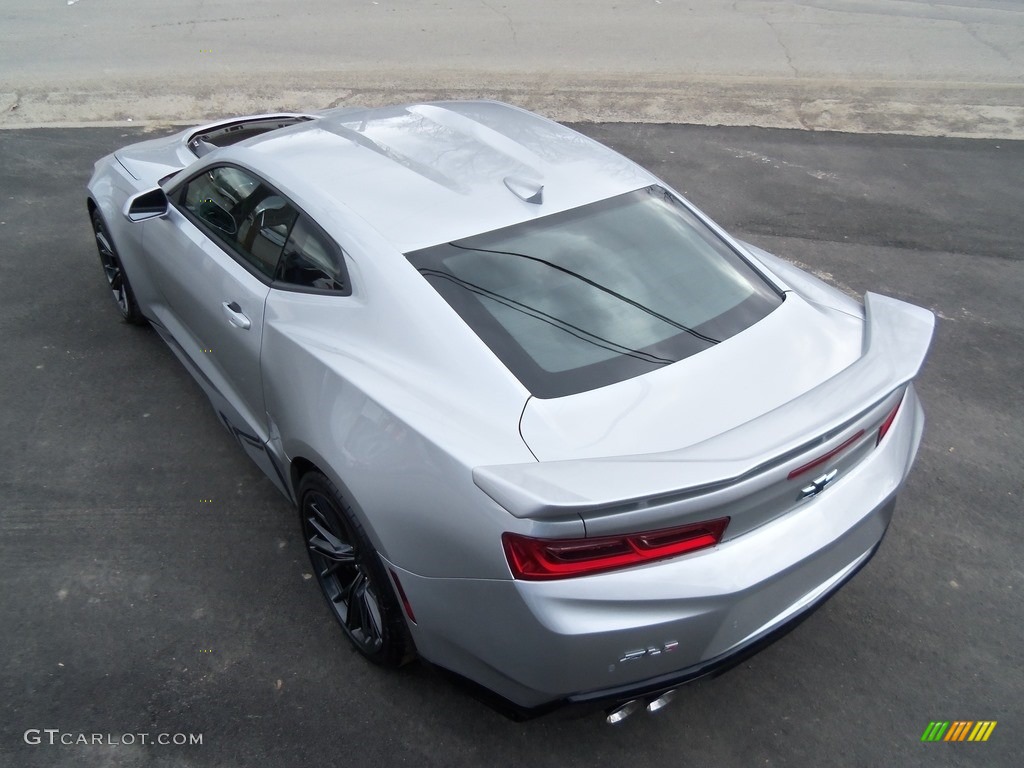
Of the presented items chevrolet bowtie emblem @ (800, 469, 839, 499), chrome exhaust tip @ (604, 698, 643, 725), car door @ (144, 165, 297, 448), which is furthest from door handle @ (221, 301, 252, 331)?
chevrolet bowtie emblem @ (800, 469, 839, 499)

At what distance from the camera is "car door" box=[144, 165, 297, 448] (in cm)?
323

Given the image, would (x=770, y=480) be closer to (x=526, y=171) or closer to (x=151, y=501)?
(x=526, y=171)

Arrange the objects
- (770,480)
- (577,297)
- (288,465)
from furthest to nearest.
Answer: (288,465)
(577,297)
(770,480)

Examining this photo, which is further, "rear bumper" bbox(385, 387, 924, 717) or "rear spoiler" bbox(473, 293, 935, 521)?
"rear bumper" bbox(385, 387, 924, 717)

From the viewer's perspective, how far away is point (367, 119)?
3723mm

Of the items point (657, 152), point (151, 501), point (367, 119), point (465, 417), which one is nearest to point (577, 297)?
point (465, 417)

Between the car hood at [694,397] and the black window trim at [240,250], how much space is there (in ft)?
3.14

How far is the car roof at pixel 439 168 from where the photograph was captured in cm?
292

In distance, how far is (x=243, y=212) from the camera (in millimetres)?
3438

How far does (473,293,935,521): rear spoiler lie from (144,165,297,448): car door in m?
1.48

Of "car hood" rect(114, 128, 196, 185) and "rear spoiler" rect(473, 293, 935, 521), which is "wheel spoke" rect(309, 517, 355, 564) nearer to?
"rear spoiler" rect(473, 293, 935, 521)

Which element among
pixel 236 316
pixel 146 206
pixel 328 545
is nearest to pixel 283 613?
pixel 328 545

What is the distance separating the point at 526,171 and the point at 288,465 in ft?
4.64

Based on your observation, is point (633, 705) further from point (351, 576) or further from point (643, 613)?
point (351, 576)
